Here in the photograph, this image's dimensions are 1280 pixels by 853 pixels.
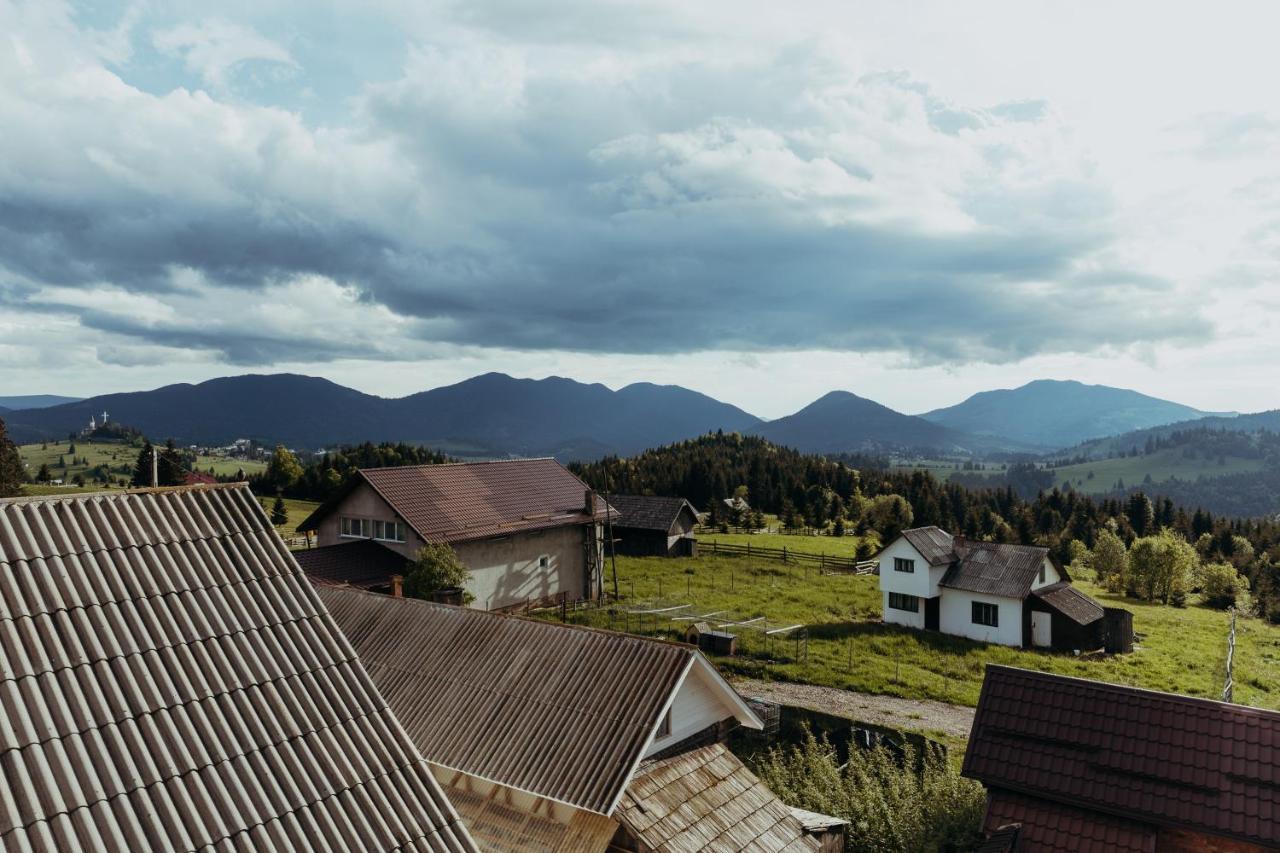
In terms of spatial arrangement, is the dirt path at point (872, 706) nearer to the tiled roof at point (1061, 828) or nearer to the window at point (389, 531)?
the tiled roof at point (1061, 828)

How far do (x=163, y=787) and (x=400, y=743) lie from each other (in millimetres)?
1756

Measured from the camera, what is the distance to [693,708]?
13.9 m

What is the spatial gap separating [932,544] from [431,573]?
83.1 ft

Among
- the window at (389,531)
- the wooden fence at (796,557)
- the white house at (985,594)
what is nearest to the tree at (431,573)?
the window at (389,531)

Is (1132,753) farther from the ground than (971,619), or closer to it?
farther from the ground

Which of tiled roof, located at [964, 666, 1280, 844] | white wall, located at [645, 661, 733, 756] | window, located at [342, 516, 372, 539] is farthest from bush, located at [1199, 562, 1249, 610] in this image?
window, located at [342, 516, 372, 539]

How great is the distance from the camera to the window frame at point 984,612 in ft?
120

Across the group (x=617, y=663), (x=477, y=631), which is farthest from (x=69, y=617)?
(x=477, y=631)

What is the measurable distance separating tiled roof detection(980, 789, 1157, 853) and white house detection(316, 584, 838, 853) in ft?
11.1

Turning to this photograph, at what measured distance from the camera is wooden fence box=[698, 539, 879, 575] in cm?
5378

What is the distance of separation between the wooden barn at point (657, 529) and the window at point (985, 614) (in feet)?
82.2

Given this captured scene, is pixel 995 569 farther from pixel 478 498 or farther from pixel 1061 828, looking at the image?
pixel 1061 828

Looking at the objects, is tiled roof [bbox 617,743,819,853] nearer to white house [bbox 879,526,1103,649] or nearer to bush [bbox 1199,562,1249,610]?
white house [bbox 879,526,1103,649]

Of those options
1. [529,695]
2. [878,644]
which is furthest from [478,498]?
[529,695]
